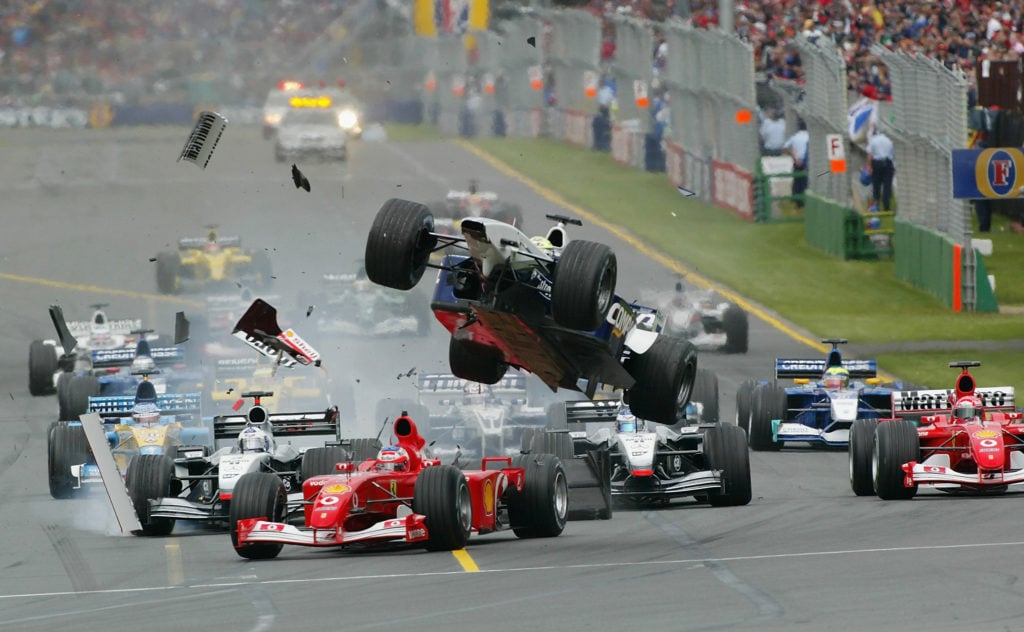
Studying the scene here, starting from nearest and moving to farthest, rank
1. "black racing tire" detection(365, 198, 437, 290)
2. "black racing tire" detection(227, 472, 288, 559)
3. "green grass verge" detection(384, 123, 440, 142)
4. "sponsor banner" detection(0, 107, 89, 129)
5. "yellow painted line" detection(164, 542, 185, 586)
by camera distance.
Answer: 1. "yellow painted line" detection(164, 542, 185, 586)
2. "black racing tire" detection(227, 472, 288, 559)
3. "black racing tire" detection(365, 198, 437, 290)
4. "sponsor banner" detection(0, 107, 89, 129)
5. "green grass verge" detection(384, 123, 440, 142)

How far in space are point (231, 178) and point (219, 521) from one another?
28943 mm

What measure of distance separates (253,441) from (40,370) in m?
11.6

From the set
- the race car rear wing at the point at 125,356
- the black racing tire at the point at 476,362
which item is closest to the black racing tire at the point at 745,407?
the black racing tire at the point at 476,362

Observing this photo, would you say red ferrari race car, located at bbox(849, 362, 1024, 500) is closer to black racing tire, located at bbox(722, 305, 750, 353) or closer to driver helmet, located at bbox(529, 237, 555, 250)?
driver helmet, located at bbox(529, 237, 555, 250)

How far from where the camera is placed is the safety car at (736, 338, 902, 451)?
26.2m

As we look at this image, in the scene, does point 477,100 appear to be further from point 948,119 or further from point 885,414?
point 885,414

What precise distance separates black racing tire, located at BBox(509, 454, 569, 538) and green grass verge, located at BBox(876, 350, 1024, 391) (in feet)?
41.5

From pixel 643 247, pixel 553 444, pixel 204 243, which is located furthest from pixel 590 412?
pixel 643 247

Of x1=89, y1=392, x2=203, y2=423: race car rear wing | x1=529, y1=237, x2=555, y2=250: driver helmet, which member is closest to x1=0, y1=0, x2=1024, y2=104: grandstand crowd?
x1=89, y1=392, x2=203, y2=423: race car rear wing

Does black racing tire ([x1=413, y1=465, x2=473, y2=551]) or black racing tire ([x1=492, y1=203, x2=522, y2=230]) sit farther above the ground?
black racing tire ([x1=492, y1=203, x2=522, y2=230])

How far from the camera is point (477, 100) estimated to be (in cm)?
4747

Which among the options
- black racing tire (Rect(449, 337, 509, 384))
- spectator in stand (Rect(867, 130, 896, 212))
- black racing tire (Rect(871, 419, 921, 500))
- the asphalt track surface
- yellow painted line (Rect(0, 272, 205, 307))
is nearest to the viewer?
the asphalt track surface

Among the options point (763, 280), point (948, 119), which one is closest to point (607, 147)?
point (763, 280)

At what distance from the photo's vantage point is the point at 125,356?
2920 cm
